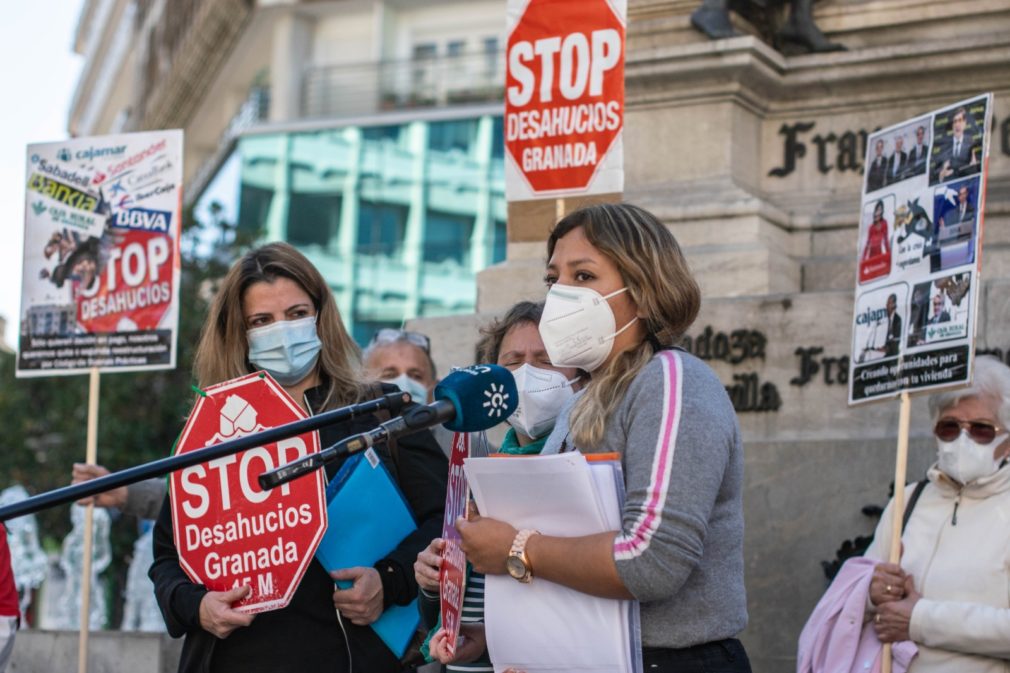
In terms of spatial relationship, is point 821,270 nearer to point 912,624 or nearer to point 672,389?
point 912,624

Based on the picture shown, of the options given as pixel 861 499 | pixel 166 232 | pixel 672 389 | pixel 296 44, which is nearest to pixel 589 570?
pixel 672 389

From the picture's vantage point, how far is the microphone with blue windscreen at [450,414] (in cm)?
352

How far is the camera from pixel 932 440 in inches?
278

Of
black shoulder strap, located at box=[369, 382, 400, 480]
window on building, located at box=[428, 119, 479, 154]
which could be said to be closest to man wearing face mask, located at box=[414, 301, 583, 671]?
black shoulder strap, located at box=[369, 382, 400, 480]

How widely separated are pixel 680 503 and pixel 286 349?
1892 mm

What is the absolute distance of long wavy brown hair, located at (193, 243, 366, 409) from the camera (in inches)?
207

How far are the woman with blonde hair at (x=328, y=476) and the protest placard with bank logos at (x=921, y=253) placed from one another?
209 cm

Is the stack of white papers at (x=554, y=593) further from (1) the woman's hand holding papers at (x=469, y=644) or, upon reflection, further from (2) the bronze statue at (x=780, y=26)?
(2) the bronze statue at (x=780, y=26)

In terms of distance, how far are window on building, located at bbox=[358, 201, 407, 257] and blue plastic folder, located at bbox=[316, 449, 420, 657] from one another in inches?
1192

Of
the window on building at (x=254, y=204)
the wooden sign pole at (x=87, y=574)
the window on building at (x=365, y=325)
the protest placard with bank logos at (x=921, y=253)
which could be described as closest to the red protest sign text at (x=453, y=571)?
the protest placard with bank logos at (x=921, y=253)

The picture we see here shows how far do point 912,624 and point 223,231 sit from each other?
22.8 m

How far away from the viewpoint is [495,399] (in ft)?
12.7

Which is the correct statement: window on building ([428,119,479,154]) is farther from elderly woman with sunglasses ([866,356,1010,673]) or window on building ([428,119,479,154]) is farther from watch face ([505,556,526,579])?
watch face ([505,556,526,579])

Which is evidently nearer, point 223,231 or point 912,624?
point 912,624
